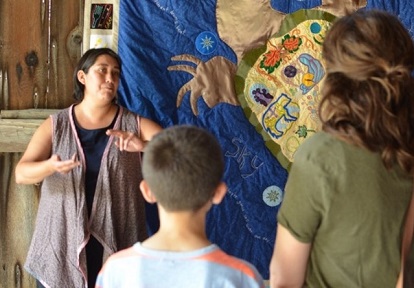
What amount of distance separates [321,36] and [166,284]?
1.73m

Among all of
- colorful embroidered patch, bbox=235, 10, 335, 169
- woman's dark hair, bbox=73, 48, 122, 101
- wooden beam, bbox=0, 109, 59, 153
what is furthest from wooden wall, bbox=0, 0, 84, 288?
colorful embroidered patch, bbox=235, 10, 335, 169

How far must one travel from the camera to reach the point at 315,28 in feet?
8.56

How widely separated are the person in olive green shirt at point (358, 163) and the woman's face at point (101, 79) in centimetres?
95

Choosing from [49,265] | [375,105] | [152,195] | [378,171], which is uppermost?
[375,105]

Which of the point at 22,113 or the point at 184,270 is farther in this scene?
the point at 22,113

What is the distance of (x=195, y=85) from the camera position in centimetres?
254

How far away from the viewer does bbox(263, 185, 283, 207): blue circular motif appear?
8.50ft

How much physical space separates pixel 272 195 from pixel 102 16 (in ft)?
3.52

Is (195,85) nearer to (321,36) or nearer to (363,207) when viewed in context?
(321,36)

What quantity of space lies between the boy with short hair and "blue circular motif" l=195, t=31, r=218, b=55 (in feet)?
4.37

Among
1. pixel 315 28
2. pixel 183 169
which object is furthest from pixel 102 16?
pixel 183 169

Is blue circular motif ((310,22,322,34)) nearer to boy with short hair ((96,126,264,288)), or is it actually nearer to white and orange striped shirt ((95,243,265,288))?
boy with short hair ((96,126,264,288))

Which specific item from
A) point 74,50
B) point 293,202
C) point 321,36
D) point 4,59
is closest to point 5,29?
point 4,59

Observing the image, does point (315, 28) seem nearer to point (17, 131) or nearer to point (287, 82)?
point (287, 82)
